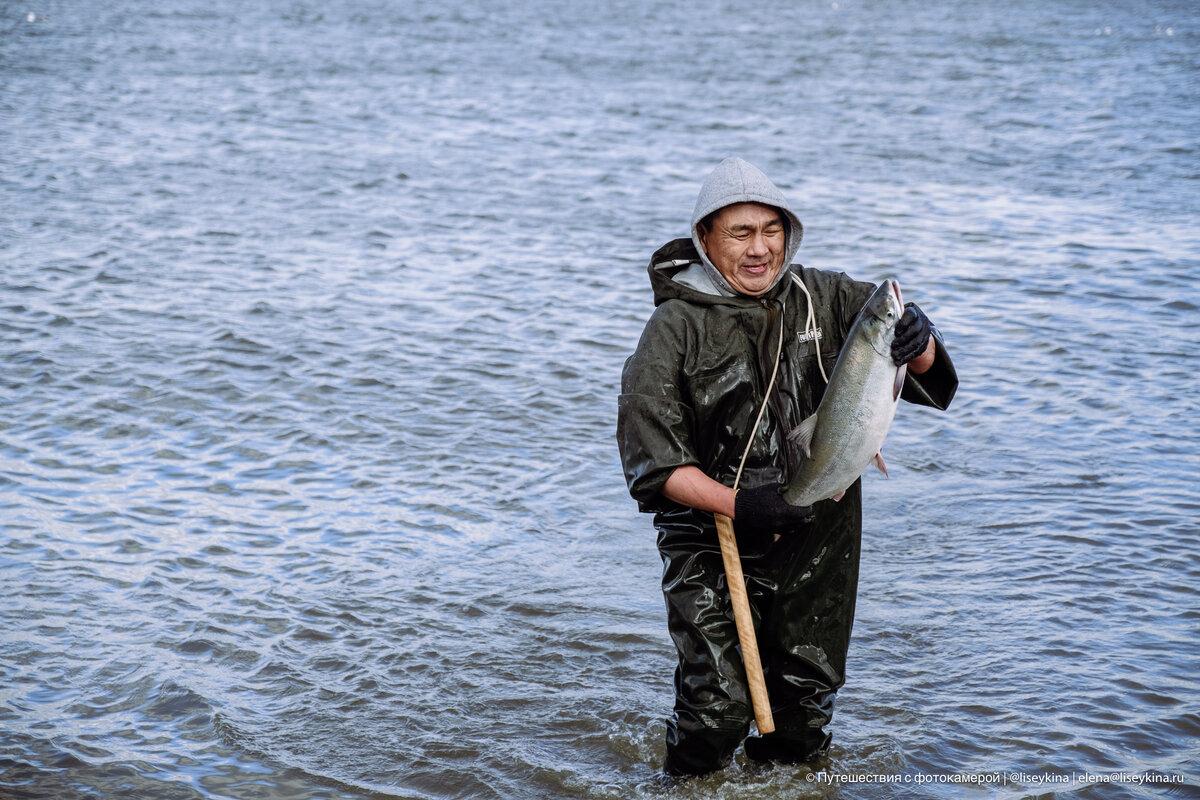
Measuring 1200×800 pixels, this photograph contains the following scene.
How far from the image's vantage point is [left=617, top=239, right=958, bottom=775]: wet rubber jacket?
4574 mm

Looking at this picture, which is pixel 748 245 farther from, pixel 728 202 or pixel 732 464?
pixel 732 464

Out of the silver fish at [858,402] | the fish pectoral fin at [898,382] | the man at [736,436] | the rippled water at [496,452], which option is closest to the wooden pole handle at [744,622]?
the man at [736,436]

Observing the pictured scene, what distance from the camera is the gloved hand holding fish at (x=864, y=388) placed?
421cm

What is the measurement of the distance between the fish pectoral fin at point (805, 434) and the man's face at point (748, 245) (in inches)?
20.2

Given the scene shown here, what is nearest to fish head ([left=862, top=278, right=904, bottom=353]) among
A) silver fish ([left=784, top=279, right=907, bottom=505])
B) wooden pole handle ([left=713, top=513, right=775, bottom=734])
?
→ silver fish ([left=784, top=279, right=907, bottom=505])

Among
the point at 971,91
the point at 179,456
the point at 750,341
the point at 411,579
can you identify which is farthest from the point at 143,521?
the point at 971,91

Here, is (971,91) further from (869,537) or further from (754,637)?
(754,637)

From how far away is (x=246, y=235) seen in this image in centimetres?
1554

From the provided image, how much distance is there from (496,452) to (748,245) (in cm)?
509

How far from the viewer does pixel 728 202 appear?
4496 millimetres

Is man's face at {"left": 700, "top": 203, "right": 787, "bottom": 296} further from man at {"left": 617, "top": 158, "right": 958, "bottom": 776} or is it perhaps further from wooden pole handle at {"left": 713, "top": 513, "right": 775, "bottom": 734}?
wooden pole handle at {"left": 713, "top": 513, "right": 775, "bottom": 734}

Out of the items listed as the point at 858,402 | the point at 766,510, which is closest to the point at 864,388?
the point at 858,402

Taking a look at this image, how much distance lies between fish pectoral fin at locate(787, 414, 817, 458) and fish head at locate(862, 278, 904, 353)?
13.3 inches

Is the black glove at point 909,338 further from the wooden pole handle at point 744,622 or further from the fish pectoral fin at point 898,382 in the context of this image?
the wooden pole handle at point 744,622
